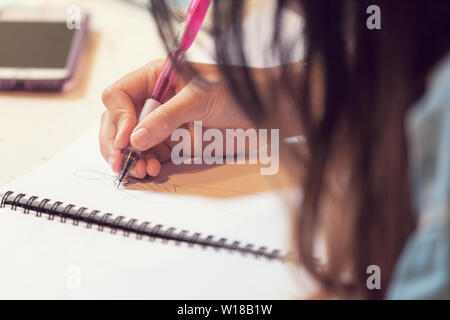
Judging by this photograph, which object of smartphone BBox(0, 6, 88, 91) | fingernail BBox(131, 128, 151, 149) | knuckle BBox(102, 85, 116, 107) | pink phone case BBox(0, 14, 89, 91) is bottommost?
fingernail BBox(131, 128, 151, 149)

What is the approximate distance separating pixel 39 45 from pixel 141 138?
25 cm

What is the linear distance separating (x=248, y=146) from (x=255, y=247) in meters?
0.15

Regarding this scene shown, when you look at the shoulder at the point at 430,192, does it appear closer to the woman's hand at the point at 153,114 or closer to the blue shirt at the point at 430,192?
the blue shirt at the point at 430,192

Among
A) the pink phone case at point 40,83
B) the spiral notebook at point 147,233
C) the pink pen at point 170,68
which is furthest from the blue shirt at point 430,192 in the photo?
the pink phone case at point 40,83

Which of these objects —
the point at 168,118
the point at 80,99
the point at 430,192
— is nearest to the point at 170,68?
the point at 168,118

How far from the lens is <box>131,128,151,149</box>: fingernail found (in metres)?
0.49

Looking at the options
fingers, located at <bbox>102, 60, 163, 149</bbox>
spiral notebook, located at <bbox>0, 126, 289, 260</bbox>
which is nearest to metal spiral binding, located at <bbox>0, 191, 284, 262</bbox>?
spiral notebook, located at <bbox>0, 126, 289, 260</bbox>

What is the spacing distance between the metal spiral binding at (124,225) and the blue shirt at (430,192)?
4.5 inches

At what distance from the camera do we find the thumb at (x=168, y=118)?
493 mm

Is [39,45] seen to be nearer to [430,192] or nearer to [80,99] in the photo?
[80,99]

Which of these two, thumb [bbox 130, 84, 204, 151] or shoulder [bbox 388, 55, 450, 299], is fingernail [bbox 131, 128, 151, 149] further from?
shoulder [bbox 388, 55, 450, 299]

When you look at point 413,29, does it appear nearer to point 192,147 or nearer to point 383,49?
point 383,49

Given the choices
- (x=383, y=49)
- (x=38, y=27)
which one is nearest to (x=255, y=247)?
(x=383, y=49)

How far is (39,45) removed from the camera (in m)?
0.66
